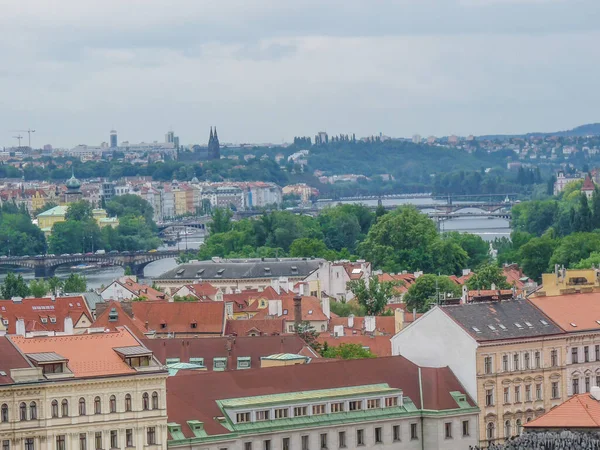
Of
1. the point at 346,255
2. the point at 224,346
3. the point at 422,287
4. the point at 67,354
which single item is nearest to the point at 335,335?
the point at 224,346

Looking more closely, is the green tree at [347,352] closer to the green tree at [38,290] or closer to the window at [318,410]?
the window at [318,410]

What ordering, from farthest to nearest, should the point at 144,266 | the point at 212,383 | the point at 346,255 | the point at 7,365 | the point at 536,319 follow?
the point at 144,266
the point at 346,255
the point at 536,319
the point at 212,383
the point at 7,365

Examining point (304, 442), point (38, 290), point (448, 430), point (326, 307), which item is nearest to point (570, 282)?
point (448, 430)

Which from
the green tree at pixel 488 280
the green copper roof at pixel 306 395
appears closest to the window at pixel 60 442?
the green copper roof at pixel 306 395

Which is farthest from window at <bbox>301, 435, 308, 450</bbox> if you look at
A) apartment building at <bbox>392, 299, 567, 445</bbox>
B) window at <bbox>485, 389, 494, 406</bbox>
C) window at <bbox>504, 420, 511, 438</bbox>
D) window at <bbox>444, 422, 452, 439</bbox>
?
window at <bbox>504, 420, 511, 438</bbox>

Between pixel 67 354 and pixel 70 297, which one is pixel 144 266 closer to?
pixel 70 297

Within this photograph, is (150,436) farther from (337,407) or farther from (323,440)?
(337,407)
